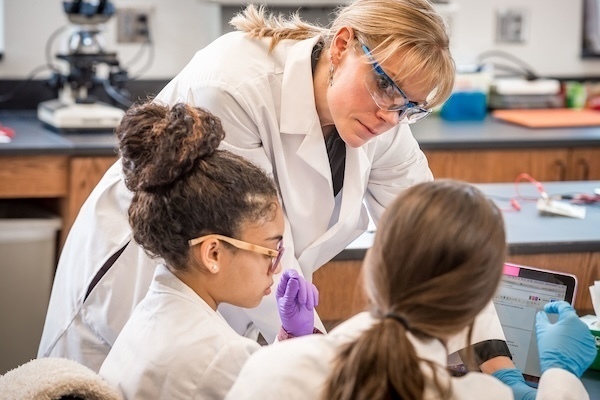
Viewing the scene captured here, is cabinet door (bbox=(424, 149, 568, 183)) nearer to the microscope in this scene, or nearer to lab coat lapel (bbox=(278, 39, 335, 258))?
the microscope

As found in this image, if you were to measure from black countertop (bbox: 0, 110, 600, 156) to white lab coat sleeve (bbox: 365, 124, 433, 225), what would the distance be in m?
1.15

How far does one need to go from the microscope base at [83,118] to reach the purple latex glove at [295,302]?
5.42 feet

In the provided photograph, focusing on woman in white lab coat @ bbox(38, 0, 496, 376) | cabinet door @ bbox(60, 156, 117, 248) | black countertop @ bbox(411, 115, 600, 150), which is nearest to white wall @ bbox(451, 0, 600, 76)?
black countertop @ bbox(411, 115, 600, 150)

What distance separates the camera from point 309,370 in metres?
1.27

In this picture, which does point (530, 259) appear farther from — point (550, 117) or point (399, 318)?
point (550, 117)

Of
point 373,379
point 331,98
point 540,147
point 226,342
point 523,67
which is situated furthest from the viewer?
point 523,67

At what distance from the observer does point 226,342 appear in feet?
4.90

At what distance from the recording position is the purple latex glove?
1681mm

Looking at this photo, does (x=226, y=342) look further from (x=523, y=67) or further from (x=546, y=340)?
(x=523, y=67)

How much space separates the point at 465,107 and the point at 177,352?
2.66 metres

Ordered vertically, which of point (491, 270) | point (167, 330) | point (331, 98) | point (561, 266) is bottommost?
point (561, 266)

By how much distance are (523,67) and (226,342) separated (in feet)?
10.1

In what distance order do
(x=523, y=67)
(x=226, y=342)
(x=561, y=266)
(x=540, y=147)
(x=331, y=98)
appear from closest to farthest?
(x=226, y=342) → (x=331, y=98) → (x=561, y=266) → (x=540, y=147) → (x=523, y=67)

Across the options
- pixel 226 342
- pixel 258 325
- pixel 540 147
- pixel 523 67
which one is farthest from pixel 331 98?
pixel 523 67
